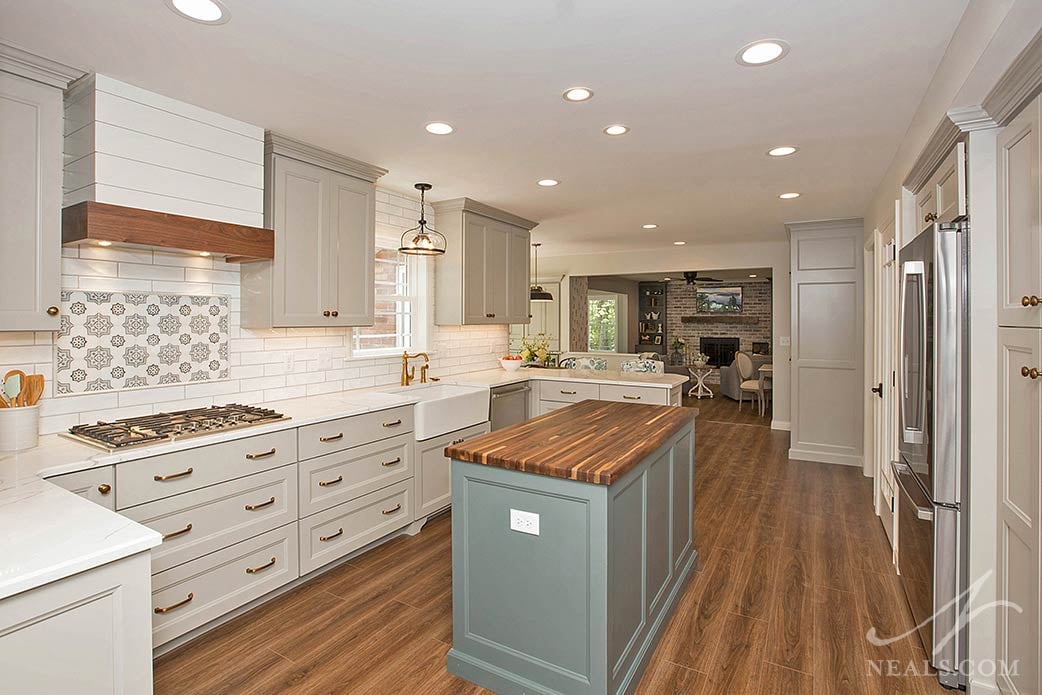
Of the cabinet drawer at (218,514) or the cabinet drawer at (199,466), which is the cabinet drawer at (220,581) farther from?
the cabinet drawer at (199,466)

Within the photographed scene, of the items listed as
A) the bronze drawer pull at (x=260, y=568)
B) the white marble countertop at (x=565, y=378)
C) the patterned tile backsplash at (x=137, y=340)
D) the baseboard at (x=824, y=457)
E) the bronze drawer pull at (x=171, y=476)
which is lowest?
the baseboard at (x=824, y=457)

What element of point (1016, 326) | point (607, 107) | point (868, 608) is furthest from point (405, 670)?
Result: point (607, 107)

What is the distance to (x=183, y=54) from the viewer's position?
2.16 m

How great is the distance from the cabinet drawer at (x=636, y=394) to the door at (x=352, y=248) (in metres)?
2.20

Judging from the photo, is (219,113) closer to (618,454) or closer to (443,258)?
(443,258)

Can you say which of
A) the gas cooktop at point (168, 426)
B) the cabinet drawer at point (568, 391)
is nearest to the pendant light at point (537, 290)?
the cabinet drawer at point (568, 391)

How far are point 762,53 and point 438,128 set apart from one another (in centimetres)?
164

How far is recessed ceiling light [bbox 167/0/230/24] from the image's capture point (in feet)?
5.94

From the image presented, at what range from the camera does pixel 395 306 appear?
4.62 m

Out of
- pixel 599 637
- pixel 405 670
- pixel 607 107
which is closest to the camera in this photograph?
pixel 599 637

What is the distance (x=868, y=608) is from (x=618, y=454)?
1760 millimetres

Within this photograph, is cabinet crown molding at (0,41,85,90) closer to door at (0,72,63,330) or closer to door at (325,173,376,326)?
door at (0,72,63,330)

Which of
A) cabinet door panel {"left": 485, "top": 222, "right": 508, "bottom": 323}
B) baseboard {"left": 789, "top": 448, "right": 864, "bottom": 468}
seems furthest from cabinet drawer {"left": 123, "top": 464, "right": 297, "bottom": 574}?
baseboard {"left": 789, "top": 448, "right": 864, "bottom": 468}

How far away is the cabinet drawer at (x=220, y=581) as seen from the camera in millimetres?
2295
